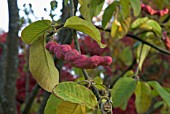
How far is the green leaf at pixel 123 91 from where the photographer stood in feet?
5.47

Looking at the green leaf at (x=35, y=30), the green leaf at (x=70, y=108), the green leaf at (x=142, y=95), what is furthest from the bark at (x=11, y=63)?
the green leaf at (x=70, y=108)

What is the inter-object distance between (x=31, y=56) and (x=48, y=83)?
71mm

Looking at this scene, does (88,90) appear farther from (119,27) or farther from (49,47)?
(119,27)

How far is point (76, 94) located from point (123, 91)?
88cm

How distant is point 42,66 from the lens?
3.02ft

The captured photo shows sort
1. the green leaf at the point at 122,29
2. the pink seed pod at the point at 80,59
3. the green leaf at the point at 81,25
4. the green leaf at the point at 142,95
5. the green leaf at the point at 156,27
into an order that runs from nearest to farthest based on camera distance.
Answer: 1. the pink seed pod at the point at 80,59
2. the green leaf at the point at 81,25
3. the green leaf at the point at 142,95
4. the green leaf at the point at 156,27
5. the green leaf at the point at 122,29

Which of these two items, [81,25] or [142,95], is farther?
[142,95]

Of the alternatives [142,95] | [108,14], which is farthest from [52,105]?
[142,95]

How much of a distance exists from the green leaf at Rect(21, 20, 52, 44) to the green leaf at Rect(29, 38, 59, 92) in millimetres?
17

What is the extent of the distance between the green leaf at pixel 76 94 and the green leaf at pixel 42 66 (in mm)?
95

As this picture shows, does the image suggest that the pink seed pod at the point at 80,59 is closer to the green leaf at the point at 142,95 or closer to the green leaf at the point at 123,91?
the green leaf at the point at 123,91

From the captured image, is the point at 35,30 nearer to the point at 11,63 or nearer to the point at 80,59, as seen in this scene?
the point at 80,59

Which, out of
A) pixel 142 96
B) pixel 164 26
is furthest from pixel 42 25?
pixel 164 26

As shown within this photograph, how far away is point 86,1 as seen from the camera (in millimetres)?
1112
